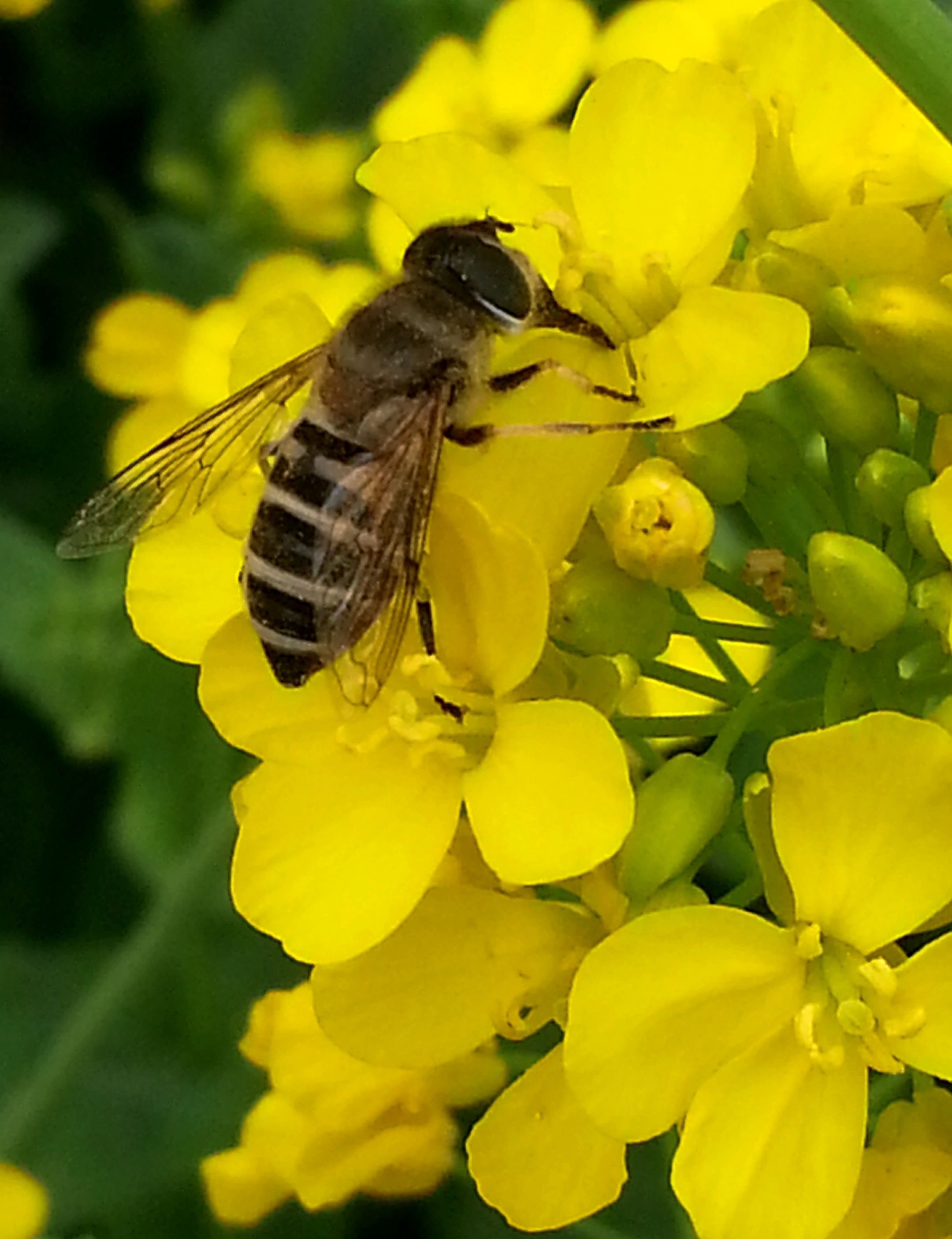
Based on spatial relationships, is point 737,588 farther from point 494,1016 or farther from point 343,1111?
point 343,1111

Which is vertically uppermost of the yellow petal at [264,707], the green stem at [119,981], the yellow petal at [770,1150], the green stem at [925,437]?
the yellow petal at [264,707]

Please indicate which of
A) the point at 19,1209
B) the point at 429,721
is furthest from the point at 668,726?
the point at 19,1209

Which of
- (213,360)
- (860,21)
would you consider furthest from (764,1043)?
(213,360)

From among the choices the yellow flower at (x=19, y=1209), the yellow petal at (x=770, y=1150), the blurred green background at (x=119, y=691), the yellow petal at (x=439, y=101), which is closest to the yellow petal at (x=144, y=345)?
the blurred green background at (x=119, y=691)

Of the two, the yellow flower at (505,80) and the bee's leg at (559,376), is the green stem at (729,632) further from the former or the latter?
the yellow flower at (505,80)

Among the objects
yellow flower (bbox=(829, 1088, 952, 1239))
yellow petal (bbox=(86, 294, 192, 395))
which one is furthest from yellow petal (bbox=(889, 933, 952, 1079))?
yellow petal (bbox=(86, 294, 192, 395))

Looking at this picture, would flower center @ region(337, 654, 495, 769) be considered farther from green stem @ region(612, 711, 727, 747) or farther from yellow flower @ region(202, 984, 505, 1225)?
yellow flower @ region(202, 984, 505, 1225)

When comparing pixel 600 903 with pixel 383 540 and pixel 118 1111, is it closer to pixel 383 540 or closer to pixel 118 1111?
pixel 383 540
